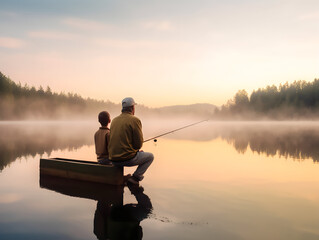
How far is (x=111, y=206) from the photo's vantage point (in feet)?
20.2

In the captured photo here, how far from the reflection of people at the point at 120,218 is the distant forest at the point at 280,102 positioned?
11620cm

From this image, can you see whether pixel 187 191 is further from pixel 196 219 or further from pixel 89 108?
pixel 89 108

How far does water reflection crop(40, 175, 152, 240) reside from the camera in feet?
15.5

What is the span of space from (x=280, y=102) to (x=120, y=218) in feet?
407

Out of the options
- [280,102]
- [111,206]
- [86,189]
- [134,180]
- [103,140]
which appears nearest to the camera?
[111,206]

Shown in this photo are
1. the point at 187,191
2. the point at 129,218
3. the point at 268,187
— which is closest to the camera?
the point at 129,218

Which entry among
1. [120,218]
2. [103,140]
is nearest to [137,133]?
[103,140]

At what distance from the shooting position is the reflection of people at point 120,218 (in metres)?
4.60

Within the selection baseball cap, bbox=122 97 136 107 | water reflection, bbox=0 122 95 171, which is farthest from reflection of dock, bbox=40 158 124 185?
water reflection, bbox=0 122 95 171

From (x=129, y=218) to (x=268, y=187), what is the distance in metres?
4.69

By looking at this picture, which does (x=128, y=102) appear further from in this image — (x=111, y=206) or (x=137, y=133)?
(x=111, y=206)

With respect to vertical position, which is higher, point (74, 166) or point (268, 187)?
point (74, 166)

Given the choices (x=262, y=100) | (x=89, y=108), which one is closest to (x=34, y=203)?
(x=262, y=100)

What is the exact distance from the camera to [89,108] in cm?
18762
